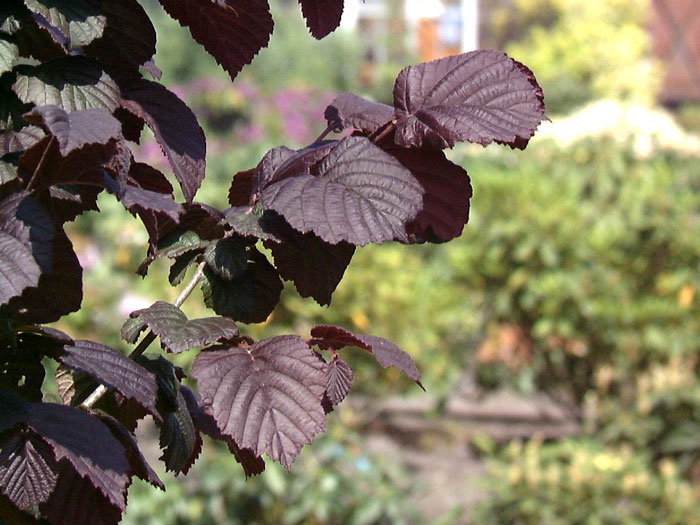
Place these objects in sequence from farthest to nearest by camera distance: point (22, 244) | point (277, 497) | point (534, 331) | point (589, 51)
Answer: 1. point (589, 51)
2. point (534, 331)
3. point (277, 497)
4. point (22, 244)

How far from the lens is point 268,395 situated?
0.78 meters

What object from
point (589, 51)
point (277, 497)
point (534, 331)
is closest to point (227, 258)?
point (277, 497)

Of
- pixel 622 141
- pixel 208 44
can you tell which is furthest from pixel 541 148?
pixel 208 44

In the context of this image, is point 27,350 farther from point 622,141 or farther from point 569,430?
point 622,141

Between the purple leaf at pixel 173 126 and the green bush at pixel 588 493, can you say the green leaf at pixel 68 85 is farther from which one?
the green bush at pixel 588 493

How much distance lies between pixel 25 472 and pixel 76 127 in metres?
0.25

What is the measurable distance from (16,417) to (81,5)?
34cm

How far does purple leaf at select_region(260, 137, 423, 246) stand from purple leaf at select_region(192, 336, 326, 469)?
12 cm

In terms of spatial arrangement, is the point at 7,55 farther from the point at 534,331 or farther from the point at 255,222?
the point at 534,331

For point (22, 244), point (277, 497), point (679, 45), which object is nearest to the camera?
point (22, 244)

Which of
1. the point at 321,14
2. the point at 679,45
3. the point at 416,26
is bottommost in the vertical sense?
the point at 321,14

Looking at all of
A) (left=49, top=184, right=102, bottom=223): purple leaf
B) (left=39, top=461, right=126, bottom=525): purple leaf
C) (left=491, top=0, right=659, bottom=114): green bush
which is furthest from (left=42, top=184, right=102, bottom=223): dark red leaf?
(left=491, top=0, right=659, bottom=114): green bush

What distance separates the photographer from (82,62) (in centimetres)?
83

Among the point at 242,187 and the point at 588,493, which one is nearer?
the point at 242,187
